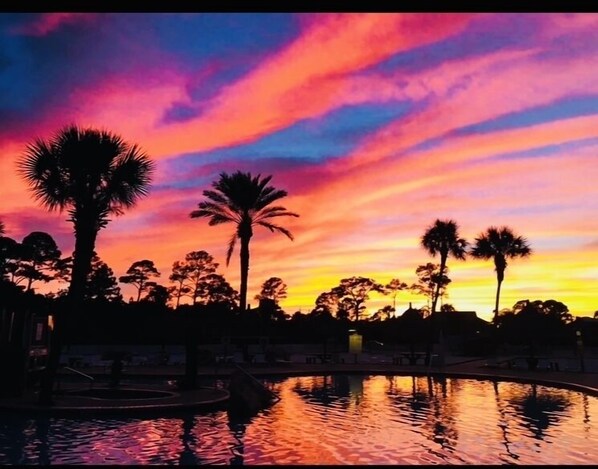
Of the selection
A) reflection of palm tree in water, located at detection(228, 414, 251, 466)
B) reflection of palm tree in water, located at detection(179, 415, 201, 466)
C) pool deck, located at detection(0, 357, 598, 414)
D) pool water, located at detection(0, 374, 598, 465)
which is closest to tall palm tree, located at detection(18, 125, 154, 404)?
pool deck, located at detection(0, 357, 598, 414)

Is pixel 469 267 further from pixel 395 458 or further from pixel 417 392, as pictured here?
pixel 395 458

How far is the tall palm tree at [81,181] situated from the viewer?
1578cm

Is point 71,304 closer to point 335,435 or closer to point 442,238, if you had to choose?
point 335,435

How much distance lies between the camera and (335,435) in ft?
42.9

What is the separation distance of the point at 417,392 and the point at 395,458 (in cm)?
1242

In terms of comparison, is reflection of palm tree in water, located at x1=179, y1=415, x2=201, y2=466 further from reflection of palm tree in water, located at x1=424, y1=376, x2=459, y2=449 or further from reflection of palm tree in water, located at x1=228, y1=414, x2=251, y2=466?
reflection of palm tree in water, located at x1=424, y1=376, x2=459, y2=449

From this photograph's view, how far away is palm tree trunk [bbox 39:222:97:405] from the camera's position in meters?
15.6

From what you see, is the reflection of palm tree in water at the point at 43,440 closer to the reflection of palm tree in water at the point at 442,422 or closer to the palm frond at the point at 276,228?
the reflection of palm tree in water at the point at 442,422

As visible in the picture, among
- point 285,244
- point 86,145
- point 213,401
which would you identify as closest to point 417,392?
point 213,401

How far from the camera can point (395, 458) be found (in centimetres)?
1087

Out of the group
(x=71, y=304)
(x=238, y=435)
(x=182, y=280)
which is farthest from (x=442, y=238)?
(x=182, y=280)

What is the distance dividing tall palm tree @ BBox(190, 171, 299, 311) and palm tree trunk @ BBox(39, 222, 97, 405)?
72.7ft

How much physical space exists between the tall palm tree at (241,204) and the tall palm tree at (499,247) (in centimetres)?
2537

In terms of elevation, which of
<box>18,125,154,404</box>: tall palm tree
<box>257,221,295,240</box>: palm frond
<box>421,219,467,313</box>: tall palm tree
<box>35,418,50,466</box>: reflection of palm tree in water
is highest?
<box>421,219,467,313</box>: tall palm tree
